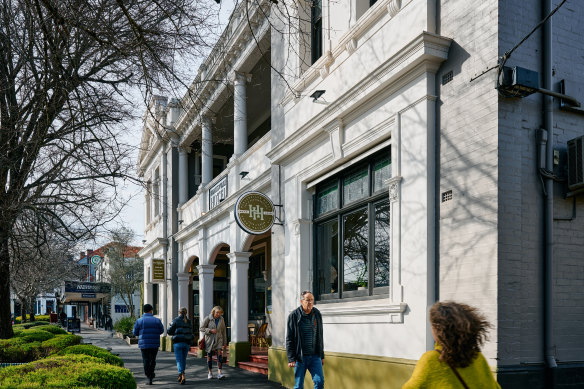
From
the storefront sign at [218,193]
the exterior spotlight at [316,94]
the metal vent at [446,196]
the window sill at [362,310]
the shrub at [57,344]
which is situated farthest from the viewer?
the storefront sign at [218,193]

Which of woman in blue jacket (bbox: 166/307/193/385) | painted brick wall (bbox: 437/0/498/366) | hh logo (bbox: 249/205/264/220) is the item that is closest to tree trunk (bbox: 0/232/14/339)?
woman in blue jacket (bbox: 166/307/193/385)

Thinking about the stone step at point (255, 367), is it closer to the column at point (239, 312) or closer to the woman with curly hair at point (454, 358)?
the column at point (239, 312)

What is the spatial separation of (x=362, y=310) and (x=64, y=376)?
13.8ft

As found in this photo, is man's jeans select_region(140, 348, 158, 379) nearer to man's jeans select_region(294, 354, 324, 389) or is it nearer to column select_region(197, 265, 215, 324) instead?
man's jeans select_region(294, 354, 324, 389)

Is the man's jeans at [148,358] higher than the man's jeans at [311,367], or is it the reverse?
the man's jeans at [311,367]

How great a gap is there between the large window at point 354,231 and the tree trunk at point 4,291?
235 inches

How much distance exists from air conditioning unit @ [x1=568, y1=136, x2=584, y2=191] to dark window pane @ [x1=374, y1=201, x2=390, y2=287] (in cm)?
282

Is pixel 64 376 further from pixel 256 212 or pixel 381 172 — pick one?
pixel 256 212

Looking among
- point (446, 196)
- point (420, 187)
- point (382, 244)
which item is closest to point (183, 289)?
point (382, 244)

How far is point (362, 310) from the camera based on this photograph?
901 centimetres

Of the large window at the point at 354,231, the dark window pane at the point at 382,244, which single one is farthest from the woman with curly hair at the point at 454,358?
the dark window pane at the point at 382,244

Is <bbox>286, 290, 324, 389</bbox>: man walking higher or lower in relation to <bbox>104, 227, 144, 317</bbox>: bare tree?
higher

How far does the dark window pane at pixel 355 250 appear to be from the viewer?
9.62 metres

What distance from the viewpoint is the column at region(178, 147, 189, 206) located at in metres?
23.1
